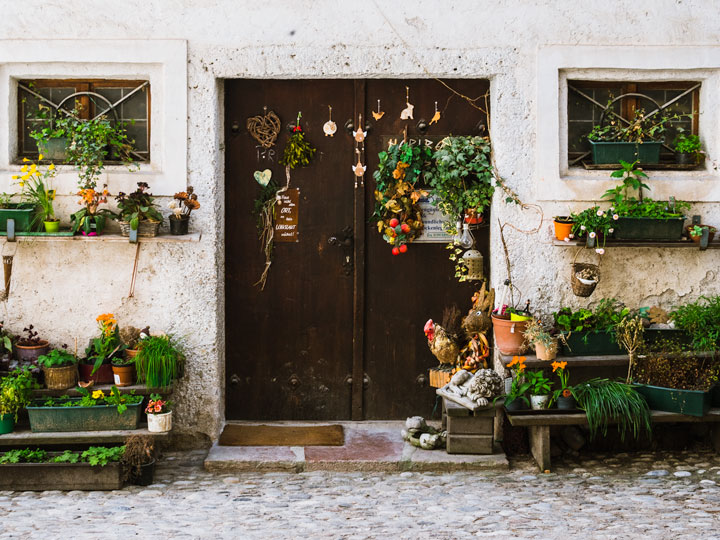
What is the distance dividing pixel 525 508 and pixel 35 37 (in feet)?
15.3

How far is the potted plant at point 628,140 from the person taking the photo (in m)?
6.83

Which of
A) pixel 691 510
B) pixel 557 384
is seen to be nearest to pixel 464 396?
pixel 557 384

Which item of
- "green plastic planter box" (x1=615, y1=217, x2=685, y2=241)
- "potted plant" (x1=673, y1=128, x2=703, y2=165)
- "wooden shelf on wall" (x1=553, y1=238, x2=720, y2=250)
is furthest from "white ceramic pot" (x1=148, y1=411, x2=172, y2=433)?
"potted plant" (x1=673, y1=128, x2=703, y2=165)

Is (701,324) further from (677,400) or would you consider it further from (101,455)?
(101,455)

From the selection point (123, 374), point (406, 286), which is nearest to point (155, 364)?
point (123, 374)

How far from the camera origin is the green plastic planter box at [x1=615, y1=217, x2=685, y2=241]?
6.62 metres

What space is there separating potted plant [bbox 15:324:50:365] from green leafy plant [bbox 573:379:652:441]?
12.4 ft

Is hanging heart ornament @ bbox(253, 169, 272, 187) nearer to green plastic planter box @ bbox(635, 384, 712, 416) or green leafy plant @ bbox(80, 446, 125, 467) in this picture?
green leafy plant @ bbox(80, 446, 125, 467)

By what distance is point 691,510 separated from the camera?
5.68 meters

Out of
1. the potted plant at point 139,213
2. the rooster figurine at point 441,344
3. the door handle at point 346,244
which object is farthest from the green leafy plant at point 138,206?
the rooster figurine at point 441,344

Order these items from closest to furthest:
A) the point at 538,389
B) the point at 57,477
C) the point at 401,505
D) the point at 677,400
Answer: the point at 401,505
the point at 57,477
the point at 677,400
the point at 538,389

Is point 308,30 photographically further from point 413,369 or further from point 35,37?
point 413,369

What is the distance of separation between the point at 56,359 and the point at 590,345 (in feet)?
12.3

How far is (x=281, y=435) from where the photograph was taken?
7.04 meters
